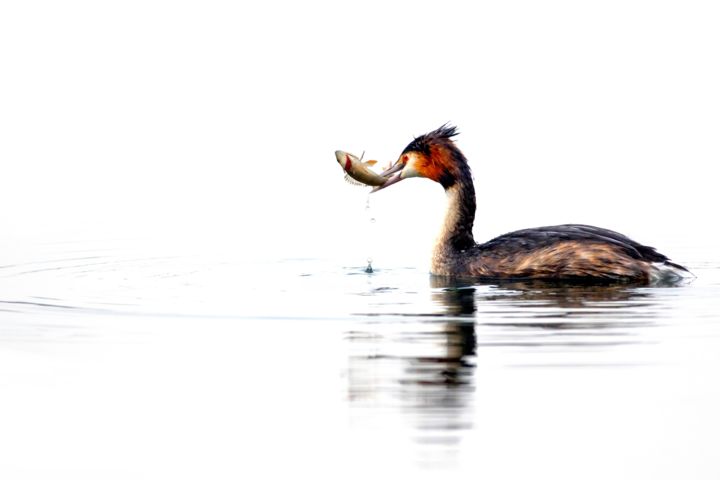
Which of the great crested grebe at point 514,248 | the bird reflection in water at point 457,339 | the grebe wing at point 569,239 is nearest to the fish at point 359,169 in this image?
the great crested grebe at point 514,248

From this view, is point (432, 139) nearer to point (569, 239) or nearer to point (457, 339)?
point (569, 239)

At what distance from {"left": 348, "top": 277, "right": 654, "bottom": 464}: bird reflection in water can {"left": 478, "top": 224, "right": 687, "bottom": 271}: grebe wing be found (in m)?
0.43

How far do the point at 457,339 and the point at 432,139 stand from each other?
4511mm

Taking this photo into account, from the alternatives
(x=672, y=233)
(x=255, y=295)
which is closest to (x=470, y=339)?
(x=255, y=295)

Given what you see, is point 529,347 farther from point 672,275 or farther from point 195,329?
point 672,275

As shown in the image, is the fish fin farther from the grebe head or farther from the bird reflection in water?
the bird reflection in water

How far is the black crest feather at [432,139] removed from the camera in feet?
48.2

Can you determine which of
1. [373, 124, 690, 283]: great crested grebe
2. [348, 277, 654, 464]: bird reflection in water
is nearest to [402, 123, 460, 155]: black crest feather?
[373, 124, 690, 283]: great crested grebe

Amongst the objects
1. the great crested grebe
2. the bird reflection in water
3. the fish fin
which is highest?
the fish fin

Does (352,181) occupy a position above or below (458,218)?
above

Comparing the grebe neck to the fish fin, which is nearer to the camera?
the grebe neck

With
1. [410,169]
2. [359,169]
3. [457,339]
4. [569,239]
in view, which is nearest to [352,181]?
[359,169]

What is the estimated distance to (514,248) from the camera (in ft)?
45.2

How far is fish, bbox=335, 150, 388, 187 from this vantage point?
1489cm
